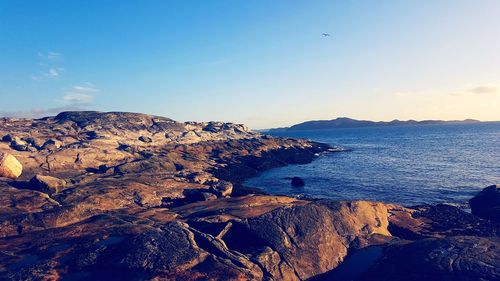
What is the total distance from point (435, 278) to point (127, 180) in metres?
36.3

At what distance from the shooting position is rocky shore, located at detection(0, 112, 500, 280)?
19031 mm

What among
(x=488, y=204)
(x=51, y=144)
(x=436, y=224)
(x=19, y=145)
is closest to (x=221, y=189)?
(x=436, y=224)

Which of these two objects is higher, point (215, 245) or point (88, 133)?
point (88, 133)

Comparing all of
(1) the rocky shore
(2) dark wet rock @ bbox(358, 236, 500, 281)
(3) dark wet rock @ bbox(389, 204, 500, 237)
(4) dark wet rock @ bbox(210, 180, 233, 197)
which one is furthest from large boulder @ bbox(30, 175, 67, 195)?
(3) dark wet rock @ bbox(389, 204, 500, 237)

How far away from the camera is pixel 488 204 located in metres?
37.2

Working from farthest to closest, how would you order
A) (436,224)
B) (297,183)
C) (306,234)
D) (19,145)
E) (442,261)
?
1. (297,183)
2. (19,145)
3. (436,224)
4. (306,234)
5. (442,261)

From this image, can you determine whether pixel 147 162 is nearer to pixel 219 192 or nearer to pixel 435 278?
pixel 219 192

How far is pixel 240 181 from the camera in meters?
63.4

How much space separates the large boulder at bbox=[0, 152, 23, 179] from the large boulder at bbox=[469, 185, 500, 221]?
56384 millimetres

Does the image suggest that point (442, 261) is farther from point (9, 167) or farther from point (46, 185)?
point (9, 167)

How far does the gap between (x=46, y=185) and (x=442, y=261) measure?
3861 cm

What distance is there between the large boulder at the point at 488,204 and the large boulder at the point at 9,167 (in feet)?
185

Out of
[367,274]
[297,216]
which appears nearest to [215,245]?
[297,216]

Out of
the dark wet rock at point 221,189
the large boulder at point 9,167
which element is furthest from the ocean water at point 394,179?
the large boulder at point 9,167
